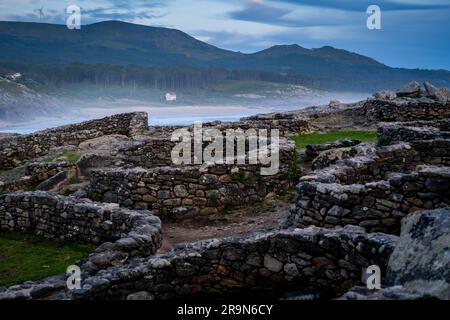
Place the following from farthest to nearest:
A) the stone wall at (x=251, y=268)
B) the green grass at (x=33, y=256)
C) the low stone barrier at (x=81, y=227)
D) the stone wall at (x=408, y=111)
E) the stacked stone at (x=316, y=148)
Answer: the stone wall at (x=408, y=111) < the stacked stone at (x=316, y=148) < the green grass at (x=33, y=256) < the low stone barrier at (x=81, y=227) < the stone wall at (x=251, y=268)

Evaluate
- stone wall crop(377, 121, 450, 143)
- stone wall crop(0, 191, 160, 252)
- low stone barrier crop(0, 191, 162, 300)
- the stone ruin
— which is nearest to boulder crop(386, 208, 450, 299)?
the stone ruin

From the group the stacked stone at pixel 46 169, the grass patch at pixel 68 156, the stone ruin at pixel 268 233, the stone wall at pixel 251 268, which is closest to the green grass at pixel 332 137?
the stone ruin at pixel 268 233

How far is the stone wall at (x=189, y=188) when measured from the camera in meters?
15.6

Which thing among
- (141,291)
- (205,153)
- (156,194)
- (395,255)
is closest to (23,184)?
(205,153)

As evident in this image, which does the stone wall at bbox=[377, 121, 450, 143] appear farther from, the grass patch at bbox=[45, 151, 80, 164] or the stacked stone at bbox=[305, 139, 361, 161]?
the grass patch at bbox=[45, 151, 80, 164]

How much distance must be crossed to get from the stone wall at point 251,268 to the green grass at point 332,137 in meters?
16.1

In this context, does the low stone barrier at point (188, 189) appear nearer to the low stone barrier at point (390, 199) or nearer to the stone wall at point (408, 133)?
the low stone barrier at point (390, 199)

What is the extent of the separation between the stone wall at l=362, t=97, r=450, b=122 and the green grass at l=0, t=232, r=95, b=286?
2332 cm

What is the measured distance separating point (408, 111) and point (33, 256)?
24.7 metres

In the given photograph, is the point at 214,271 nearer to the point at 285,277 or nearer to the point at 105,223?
the point at 285,277

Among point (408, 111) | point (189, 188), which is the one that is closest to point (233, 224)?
point (189, 188)

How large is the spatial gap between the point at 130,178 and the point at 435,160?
9115mm

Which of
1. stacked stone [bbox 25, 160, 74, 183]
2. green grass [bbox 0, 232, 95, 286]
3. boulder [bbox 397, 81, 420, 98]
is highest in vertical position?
boulder [bbox 397, 81, 420, 98]

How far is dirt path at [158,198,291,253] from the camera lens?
46.1 ft
